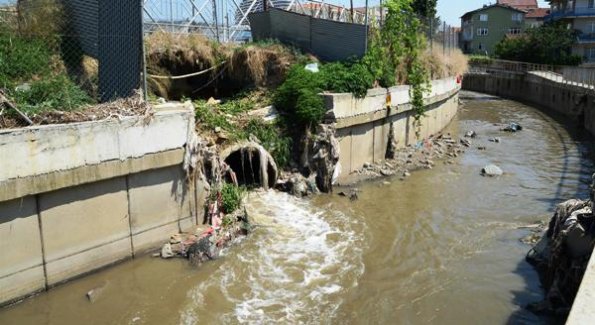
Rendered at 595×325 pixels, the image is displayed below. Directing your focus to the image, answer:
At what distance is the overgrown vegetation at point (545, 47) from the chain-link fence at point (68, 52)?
52.9 m

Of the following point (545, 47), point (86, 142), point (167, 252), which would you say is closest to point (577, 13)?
point (545, 47)

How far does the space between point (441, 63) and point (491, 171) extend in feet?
32.7

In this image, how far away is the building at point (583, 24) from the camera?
5991 centimetres

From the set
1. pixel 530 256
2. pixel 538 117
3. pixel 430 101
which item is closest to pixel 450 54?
pixel 538 117

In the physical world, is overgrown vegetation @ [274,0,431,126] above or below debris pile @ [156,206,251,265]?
above

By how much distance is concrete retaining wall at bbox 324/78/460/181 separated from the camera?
13945mm

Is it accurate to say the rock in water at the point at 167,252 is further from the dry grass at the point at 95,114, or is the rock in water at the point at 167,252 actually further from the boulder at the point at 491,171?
the boulder at the point at 491,171

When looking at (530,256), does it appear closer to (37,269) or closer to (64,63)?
(37,269)

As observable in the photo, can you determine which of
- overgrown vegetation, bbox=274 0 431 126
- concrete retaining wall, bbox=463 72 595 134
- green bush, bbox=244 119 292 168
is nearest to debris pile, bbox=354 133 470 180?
overgrown vegetation, bbox=274 0 431 126

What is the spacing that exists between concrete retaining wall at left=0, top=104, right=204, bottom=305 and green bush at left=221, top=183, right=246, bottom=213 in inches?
30.0

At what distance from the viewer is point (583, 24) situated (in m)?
61.2

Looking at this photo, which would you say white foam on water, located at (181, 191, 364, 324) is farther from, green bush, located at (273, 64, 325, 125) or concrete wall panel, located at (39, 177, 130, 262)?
green bush, located at (273, 64, 325, 125)

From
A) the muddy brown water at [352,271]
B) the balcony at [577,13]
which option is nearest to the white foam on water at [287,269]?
the muddy brown water at [352,271]

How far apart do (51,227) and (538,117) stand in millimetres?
31437
